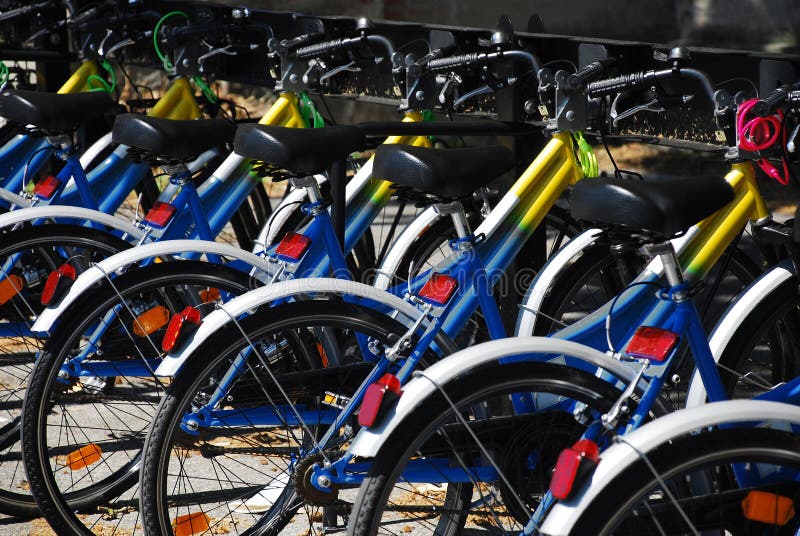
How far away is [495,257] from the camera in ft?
11.3

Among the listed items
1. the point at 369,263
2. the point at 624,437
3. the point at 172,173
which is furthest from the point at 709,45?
the point at 624,437

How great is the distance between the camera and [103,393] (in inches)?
170

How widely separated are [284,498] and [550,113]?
1.54 m

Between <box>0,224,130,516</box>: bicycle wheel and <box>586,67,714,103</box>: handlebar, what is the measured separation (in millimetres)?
1639

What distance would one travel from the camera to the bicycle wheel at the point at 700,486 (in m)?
2.20

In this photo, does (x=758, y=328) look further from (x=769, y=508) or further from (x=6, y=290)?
(x=6, y=290)

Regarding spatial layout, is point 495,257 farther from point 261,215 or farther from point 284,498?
point 261,215

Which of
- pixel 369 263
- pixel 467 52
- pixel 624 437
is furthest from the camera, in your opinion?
pixel 369 263

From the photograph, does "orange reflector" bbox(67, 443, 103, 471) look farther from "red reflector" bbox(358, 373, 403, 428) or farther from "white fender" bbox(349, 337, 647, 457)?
"red reflector" bbox(358, 373, 403, 428)

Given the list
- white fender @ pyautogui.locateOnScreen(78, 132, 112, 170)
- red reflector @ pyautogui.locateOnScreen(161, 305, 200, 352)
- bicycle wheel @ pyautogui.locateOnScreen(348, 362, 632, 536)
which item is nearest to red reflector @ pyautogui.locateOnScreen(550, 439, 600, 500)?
bicycle wheel @ pyautogui.locateOnScreen(348, 362, 632, 536)

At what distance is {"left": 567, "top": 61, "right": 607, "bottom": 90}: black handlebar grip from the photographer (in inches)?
141

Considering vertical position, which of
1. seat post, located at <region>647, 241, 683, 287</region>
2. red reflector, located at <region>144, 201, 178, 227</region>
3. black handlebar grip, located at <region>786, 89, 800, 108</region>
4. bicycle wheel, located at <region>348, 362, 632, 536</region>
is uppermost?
black handlebar grip, located at <region>786, 89, 800, 108</region>

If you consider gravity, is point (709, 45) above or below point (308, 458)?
above

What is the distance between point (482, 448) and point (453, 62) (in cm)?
181
